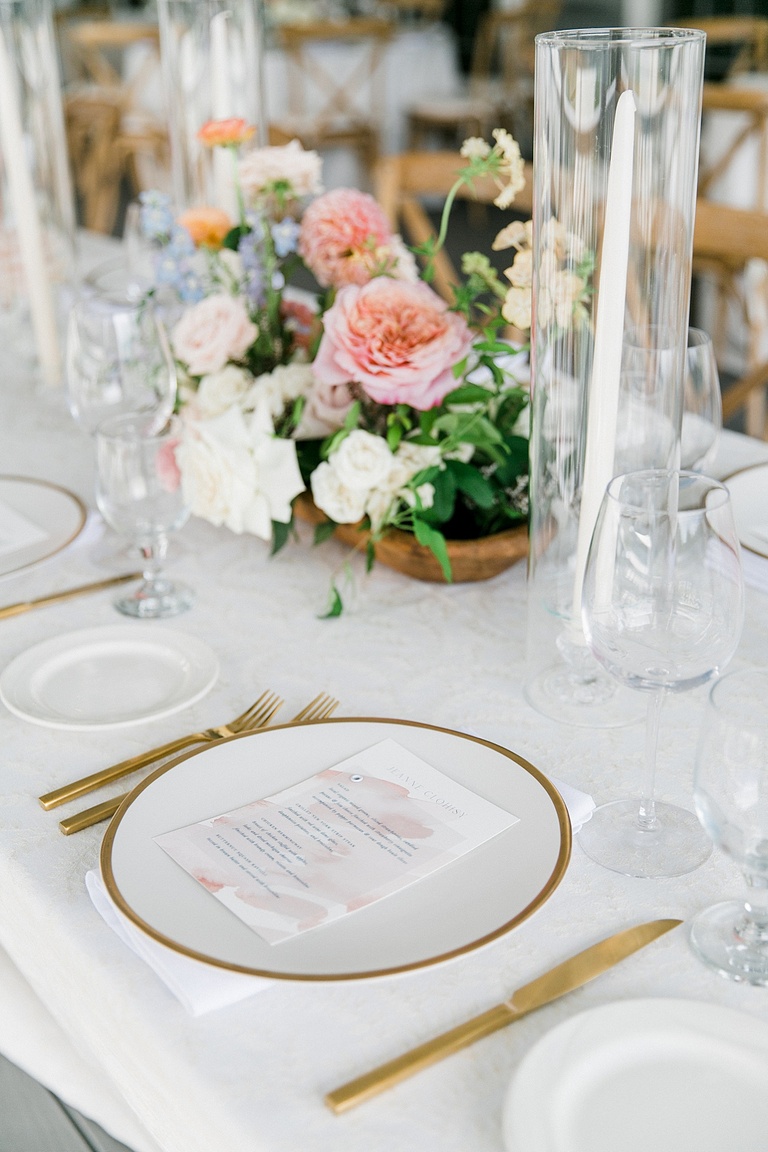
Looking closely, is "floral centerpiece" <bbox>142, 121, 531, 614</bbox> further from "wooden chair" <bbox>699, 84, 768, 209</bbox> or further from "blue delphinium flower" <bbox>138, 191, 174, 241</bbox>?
"wooden chair" <bbox>699, 84, 768, 209</bbox>

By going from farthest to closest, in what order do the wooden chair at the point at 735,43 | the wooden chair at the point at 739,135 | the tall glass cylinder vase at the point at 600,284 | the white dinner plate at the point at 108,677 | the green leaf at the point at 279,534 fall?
the wooden chair at the point at 735,43 → the wooden chair at the point at 739,135 → the green leaf at the point at 279,534 → the white dinner plate at the point at 108,677 → the tall glass cylinder vase at the point at 600,284

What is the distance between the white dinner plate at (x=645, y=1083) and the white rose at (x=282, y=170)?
2.99 feet

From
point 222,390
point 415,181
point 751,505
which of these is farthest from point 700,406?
point 415,181

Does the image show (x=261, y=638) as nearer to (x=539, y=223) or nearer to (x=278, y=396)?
(x=278, y=396)

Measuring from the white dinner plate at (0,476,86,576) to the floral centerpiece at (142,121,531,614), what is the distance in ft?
0.60

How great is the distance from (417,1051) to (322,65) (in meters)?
6.46

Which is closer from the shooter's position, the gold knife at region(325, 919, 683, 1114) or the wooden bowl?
the gold knife at region(325, 919, 683, 1114)

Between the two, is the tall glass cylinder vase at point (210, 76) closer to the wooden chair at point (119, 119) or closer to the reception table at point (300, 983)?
the reception table at point (300, 983)

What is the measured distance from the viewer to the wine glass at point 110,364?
4.21 feet

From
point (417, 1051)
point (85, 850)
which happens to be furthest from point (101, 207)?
point (417, 1051)

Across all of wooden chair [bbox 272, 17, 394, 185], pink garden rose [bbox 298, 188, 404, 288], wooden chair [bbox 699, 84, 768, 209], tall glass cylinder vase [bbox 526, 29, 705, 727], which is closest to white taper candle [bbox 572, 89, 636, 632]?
tall glass cylinder vase [bbox 526, 29, 705, 727]

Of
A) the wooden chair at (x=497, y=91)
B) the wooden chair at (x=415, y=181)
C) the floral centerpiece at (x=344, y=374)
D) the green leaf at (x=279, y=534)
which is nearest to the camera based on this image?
the floral centerpiece at (x=344, y=374)

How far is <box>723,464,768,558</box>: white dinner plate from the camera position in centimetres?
110

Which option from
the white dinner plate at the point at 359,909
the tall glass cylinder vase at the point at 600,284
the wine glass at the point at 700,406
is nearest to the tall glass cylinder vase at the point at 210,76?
the wine glass at the point at 700,406
